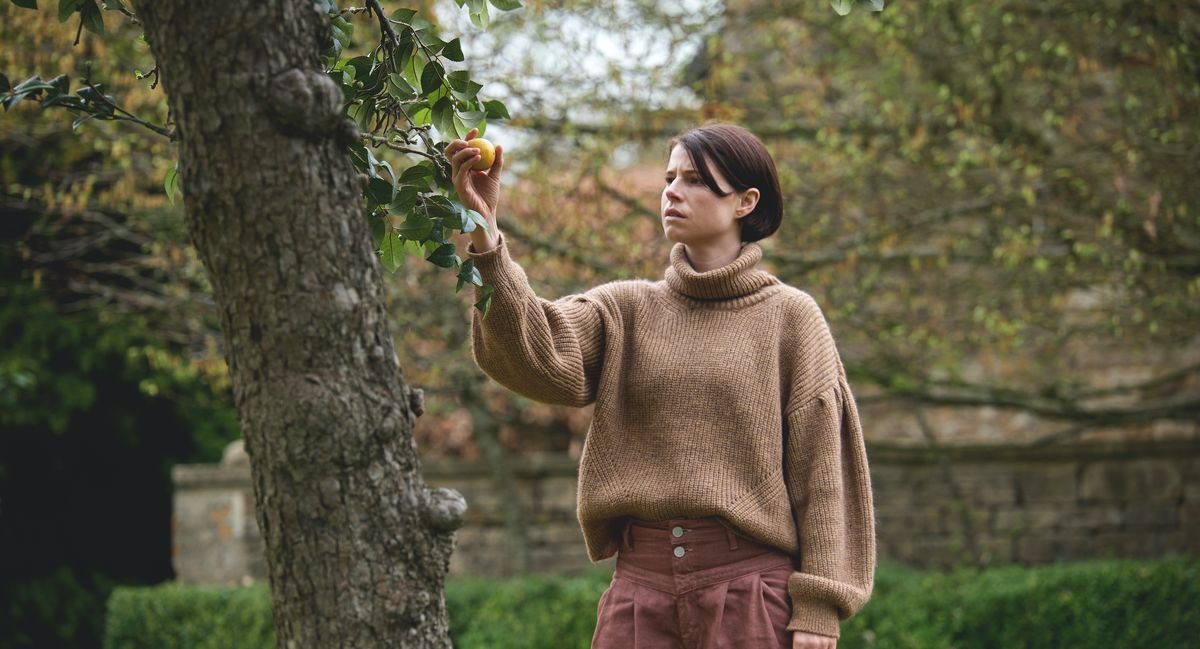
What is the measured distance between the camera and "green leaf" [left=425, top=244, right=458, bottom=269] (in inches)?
83.8

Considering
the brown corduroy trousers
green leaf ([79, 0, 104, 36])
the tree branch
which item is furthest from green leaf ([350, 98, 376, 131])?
the brown corduroy trousers

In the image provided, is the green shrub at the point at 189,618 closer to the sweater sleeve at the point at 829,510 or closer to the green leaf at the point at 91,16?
the sweater sleeve at the point at 829,510

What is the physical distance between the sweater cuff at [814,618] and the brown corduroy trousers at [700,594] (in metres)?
0.03

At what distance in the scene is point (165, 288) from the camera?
258 inches

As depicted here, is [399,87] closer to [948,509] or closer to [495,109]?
[495,109]

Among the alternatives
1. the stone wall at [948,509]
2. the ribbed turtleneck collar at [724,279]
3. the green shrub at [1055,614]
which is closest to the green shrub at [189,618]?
the stone wall at [948,509]

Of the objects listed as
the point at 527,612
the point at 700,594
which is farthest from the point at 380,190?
the point at 527,612

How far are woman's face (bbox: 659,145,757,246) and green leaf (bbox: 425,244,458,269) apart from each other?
570mm

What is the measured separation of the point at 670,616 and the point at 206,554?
5522 millimetres

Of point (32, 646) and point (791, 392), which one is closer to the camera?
point (791, 392)

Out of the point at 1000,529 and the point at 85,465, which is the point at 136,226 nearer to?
the point at 85,465

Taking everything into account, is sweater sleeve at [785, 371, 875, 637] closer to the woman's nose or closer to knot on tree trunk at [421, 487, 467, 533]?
the woman's nose

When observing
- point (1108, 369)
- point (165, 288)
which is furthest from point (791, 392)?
point (1108, 369)

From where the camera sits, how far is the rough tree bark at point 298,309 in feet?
6.19
